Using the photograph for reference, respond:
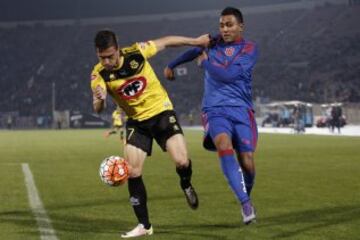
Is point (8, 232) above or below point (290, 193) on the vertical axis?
above

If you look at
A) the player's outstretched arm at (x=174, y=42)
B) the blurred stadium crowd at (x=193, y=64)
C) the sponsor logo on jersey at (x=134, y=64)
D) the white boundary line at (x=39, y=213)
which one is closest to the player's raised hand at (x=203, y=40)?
the player's outstretched arm at (x=174, y=42)

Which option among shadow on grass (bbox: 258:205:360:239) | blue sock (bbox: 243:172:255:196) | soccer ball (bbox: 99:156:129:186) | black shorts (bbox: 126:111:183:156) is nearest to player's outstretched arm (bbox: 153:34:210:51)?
black shorts (bbox: 126:111:183:156)

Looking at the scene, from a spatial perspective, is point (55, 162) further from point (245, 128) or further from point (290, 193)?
point (245, 128)

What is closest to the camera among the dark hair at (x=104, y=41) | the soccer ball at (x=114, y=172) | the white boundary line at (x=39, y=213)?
the dark hair at (x=104, y=41)

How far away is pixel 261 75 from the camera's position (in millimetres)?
65375

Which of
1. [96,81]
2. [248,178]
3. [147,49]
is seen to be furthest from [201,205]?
[96,81]

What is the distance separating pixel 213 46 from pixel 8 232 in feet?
9.72

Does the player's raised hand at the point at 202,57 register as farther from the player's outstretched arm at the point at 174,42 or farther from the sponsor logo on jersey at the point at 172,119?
the sponsor logo on jersey at the point at 172,119

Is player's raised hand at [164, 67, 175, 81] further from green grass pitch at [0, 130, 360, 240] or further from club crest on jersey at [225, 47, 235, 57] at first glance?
green grass pitch at [0, 130, 360, 240]

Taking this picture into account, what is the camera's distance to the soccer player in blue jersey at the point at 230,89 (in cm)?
747

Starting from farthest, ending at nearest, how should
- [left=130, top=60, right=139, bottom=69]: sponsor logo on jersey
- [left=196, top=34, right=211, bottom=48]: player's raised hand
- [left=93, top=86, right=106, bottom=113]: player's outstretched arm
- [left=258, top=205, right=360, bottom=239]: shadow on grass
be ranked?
1. [left=196, top=34, right=211, bottom=48]: player's raised hand
2. [left=258, top=205, right=360, bottom=239]: shadow on grass
3. [left=130, top=60, right=139, bottom=69]: sponsor logo on jersey
4. [left=93, top=86, right=106, bottom=113]: player's outstretched arm

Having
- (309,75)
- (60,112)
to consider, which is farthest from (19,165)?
(60,112)

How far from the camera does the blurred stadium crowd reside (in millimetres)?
60969

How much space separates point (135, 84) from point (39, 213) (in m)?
2.67
